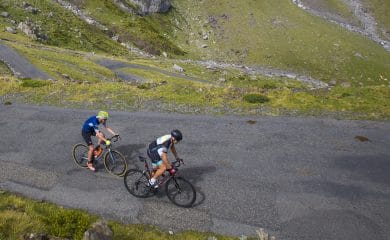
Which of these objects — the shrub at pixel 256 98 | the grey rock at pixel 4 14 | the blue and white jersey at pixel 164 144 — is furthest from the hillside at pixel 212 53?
A: the blue and white jersey at pixel 164 144

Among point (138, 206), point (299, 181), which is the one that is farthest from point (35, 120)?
point (299, 181)

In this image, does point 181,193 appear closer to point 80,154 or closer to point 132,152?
point 132,152

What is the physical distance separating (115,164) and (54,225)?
212 inches

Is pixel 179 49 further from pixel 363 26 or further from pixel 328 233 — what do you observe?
pixel 328 233

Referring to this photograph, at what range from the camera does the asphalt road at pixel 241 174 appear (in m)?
14.0

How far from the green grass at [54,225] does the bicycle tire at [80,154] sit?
12.2ft

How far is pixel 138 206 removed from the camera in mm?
15055

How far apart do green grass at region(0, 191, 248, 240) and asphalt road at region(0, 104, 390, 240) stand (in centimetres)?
56

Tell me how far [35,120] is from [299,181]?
62.4ft

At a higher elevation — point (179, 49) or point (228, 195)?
point (228, 195)

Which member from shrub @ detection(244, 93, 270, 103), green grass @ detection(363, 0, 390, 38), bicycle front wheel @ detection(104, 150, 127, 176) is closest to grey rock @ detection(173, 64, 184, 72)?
shrub @ detection(244, 93, 270, 103)

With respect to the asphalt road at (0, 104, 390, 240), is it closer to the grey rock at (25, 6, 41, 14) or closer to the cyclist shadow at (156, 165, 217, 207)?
the cyclist shadow at (156, 165, 217, 207)

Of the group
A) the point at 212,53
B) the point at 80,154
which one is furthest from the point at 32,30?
the point at 80,154

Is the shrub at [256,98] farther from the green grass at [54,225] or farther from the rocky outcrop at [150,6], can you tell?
the rocky outcrop at [150,6]
